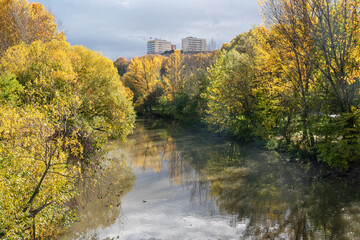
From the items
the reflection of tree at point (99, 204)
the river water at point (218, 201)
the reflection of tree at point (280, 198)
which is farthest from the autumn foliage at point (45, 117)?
the reflection of tree at point (280, 198)

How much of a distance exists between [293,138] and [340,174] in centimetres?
695

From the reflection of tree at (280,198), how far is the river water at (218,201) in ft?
0.11

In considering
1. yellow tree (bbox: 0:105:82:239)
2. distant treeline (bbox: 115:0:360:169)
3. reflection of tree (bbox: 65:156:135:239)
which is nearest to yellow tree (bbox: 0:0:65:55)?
distant treeline (bbox: 115:0:360:169)

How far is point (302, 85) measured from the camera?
65.3ft

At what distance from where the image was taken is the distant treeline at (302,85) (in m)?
16.3

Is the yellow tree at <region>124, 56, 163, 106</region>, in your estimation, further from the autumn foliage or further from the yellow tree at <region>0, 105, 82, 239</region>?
the yellow tree at <region>0, 105, 82, 239</region>

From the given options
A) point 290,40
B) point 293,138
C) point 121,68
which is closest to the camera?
point 290,40

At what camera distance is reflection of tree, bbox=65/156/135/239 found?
40.1 feet

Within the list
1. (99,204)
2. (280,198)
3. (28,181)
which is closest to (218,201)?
(280,198)

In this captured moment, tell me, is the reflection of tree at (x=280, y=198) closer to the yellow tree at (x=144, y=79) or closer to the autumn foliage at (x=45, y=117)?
the autumn foliage at (x=45, y=117)

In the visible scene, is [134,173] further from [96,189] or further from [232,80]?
[232,80]

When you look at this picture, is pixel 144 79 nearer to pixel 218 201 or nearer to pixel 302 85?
pixel 302 85

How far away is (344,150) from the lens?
15.4 metres

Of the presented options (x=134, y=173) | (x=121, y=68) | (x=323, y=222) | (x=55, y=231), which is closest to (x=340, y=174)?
(x=323, y=222)
